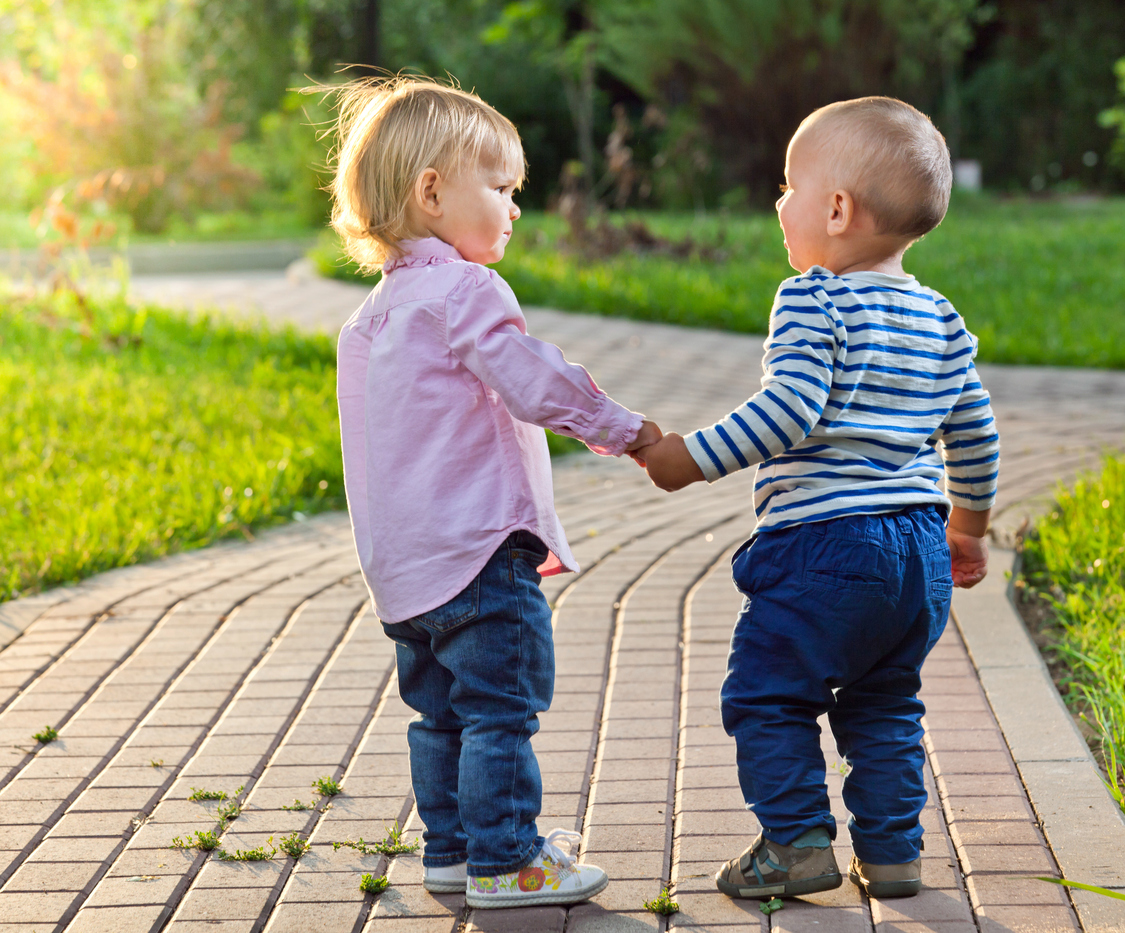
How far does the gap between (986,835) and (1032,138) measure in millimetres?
21375

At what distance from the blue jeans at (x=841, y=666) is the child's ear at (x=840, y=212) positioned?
49 centimetres

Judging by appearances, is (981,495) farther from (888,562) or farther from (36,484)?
(36,484)

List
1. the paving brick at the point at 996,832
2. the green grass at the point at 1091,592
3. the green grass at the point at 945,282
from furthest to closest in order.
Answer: the green grass at the point at 945,282, the green grass at the point at 1091,592, the paving brick at the point at 996,832

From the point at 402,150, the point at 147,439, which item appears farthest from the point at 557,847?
the point at 147,439

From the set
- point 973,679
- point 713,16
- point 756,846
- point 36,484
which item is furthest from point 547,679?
point 713,16

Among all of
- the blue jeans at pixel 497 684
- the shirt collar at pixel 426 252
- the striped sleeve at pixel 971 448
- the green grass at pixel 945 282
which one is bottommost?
the green grass at pixel 945 282

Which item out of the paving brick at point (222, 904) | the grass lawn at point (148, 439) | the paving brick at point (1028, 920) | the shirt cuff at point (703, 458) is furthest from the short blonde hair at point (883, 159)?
the grass lawn at point (148, 439)

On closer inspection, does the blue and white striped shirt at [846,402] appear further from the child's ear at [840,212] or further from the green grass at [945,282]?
the green grass at [945,282]

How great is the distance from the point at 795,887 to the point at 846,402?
2.80ft

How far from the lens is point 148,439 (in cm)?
569

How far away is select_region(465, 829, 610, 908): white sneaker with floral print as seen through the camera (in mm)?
2207

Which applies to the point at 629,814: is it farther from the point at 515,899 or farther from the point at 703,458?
the point at 703,458

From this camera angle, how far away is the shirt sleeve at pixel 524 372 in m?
2.03

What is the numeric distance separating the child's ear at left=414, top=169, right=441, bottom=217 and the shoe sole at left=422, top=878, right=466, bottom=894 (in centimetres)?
121
